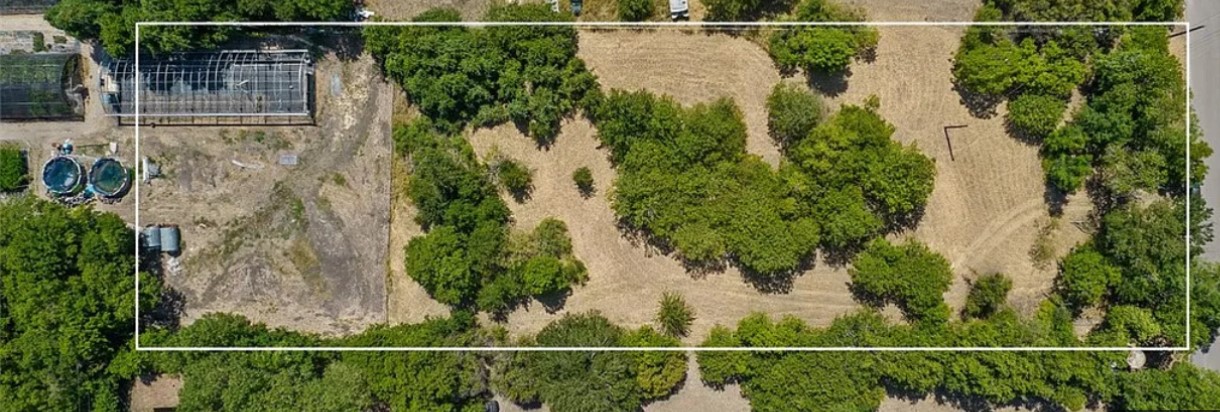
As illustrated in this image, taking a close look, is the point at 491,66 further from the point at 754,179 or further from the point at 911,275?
the point at 911,275

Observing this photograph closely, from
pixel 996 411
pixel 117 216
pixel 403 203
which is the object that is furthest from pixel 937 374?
pixel 117 216

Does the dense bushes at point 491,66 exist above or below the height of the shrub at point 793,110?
above

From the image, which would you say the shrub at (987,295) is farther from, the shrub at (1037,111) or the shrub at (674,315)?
the shrub at (674,315)

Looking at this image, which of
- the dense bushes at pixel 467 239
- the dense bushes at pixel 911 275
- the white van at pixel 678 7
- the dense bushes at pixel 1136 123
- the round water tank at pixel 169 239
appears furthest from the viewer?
the round water tank at pixel 169 239

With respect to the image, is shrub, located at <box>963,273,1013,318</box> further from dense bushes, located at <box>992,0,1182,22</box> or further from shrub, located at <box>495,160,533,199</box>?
shrub, located at <box>495,160,533,199</box>

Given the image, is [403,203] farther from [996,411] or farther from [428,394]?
[996,411]

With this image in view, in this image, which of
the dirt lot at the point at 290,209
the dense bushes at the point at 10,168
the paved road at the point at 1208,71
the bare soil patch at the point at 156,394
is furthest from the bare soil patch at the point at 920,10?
the dense bushes at the point at 10,168

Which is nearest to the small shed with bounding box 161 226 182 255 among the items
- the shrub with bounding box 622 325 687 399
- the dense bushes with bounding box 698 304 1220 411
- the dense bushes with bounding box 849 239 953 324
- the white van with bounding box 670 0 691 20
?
the shrub with bounding box 622 325 687 399
